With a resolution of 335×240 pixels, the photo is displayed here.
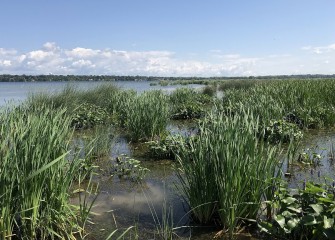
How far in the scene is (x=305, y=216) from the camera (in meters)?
3.35

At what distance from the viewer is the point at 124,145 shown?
31.9ft

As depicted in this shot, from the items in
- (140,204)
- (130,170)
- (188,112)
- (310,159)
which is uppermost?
(188,112)

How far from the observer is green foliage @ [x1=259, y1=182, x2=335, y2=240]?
3.24 metres

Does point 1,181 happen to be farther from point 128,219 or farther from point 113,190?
point 113,190

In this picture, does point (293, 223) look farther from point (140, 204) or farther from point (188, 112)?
point (188, 112)

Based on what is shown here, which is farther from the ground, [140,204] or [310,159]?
[310,159]

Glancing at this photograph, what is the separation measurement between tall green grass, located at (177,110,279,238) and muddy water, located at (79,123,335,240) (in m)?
0.35

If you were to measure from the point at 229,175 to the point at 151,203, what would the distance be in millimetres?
1835

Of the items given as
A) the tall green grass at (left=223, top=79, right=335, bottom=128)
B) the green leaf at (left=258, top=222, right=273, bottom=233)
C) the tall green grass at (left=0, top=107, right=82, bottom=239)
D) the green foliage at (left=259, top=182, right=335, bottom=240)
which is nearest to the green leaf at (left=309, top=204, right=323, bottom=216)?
the green foliage at (left=259, top=182, right=335, bottom=240)

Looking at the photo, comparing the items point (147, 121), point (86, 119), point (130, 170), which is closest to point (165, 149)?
point (130, 170)

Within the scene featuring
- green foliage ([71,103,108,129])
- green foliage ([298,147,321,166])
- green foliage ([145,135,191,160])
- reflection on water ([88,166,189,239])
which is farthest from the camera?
green foliage ([71,103,108,129])

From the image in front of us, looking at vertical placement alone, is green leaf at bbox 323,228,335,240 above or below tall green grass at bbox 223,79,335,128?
below

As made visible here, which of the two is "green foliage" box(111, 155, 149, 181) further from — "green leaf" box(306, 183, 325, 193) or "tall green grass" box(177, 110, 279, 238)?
"green leaf" box(306, 183, 325, 193)

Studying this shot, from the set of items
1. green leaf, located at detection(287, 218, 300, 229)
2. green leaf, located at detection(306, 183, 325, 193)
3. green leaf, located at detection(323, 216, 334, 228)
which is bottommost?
green leaf, located at detection(287, 218, 300, 229)
